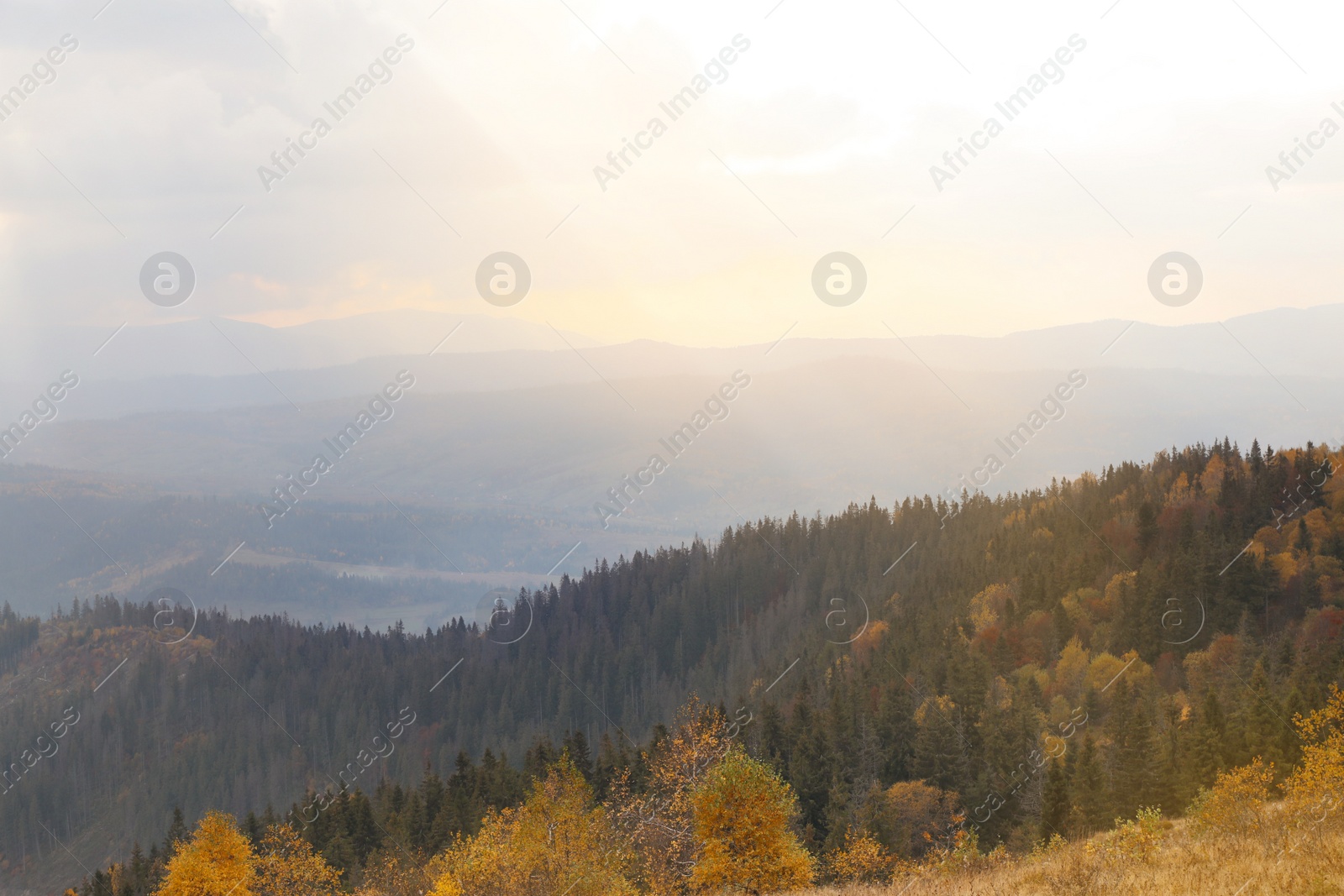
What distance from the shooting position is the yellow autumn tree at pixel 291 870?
303ft

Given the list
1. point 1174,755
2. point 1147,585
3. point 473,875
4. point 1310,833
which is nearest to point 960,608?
point 1147,585

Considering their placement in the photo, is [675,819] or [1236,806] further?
[675,819]

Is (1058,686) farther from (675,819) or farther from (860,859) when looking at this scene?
(675,819)

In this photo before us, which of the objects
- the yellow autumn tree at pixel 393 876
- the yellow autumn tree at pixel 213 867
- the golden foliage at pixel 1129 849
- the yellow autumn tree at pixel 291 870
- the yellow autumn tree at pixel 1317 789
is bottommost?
the yellow autumn tree at pixel 393 876

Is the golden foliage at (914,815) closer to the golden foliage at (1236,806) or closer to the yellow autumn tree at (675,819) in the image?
the yellow autumn tree at (675,819)

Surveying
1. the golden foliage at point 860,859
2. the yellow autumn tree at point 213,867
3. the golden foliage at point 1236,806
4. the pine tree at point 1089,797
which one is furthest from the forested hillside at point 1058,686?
the yellow autumn tree at point 213,867

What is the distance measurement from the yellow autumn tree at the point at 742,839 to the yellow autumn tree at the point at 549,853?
4909 millimetres

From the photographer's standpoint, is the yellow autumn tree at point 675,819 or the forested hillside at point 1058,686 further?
the forested hillside at point 1058,686

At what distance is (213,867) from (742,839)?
53554mm

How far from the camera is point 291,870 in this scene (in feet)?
310

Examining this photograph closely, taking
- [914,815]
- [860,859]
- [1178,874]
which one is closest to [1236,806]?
[1178,874]

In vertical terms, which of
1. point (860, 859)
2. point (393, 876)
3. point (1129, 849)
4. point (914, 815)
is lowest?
point (914, 815)

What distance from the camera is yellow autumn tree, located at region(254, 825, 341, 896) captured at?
92.4m

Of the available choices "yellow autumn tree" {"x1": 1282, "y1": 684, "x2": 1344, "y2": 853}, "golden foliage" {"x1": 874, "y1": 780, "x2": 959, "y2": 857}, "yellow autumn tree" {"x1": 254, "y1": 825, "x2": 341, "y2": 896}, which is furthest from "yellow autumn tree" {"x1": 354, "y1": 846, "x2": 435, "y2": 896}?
"yellow autumn tree" {"x1": 1282, "y1": 684, "x2": 1344, "y2": 853}
